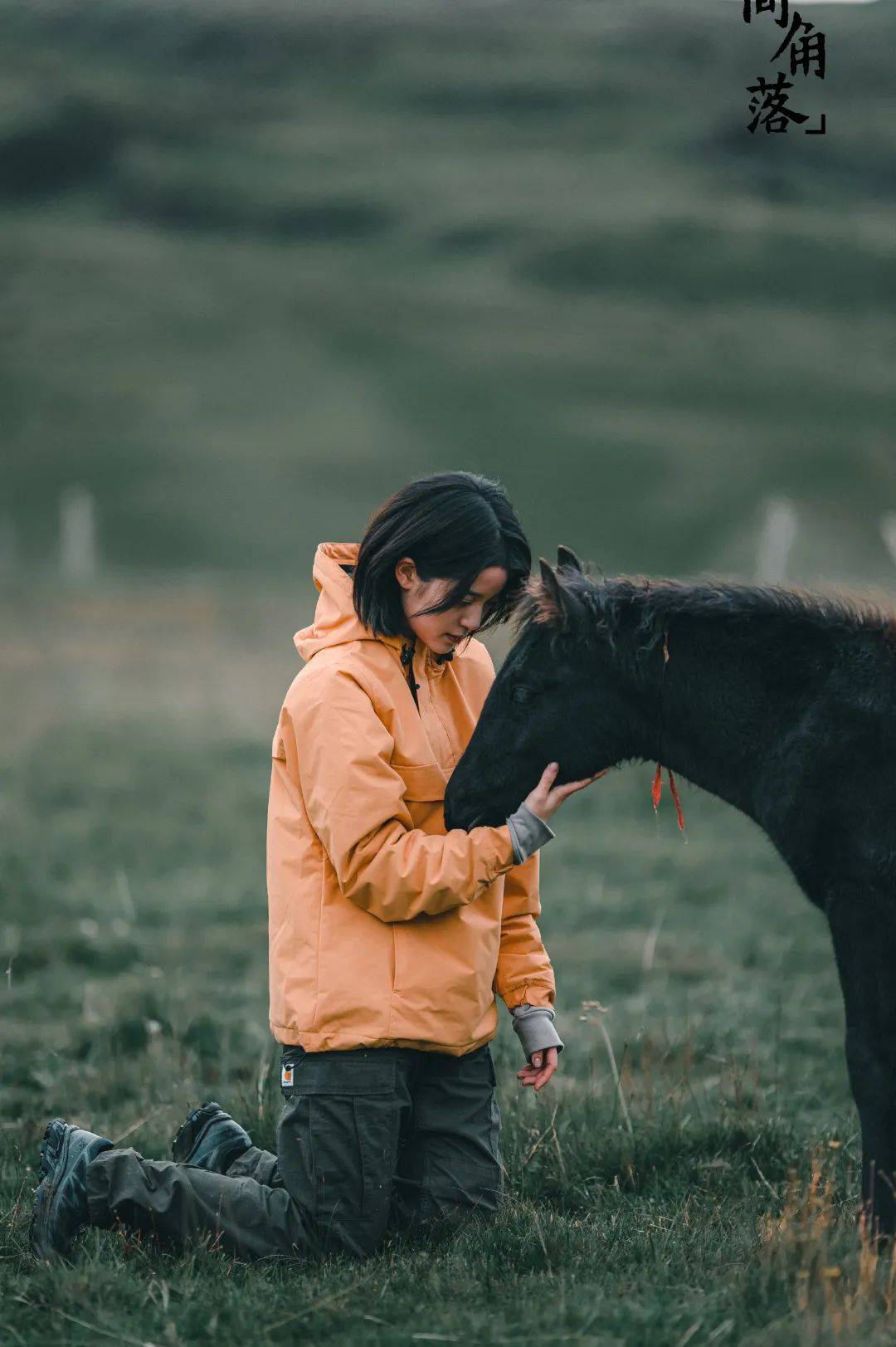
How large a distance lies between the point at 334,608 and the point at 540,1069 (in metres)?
1.70

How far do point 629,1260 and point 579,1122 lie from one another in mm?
1287

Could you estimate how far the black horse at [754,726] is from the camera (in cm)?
397

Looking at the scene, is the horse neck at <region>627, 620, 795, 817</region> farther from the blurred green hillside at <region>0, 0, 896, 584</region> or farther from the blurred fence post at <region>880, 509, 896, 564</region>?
the blurred green hillside at <region>0, 0, 896, 584</region>

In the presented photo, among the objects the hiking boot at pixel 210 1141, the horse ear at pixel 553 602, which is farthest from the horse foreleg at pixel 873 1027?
the hiking boot at pixel 210 1141

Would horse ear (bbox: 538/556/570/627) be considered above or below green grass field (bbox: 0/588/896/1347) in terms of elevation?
above

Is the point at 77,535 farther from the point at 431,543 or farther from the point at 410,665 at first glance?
the point at 431,543

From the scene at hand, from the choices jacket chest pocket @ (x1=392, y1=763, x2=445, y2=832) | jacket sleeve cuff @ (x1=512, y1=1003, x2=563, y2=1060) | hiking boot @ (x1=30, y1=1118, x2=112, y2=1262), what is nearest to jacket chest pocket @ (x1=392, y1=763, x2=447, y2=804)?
jacket chest pocket @ (x1=392, y1=763, x2=445, y2=832)

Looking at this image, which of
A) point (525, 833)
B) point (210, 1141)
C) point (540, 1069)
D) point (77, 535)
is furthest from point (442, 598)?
point (77, 535)

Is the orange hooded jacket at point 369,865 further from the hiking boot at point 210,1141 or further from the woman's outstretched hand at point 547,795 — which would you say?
the hiking boot at point 210,1141

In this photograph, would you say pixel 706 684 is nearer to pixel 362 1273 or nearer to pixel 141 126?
pixel 362 1273

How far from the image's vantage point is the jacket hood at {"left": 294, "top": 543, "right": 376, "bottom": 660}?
4441mm

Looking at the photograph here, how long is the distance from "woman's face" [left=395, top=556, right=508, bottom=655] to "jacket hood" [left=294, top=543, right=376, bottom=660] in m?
0.17

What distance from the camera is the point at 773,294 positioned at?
5125 cm

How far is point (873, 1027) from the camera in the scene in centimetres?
395
